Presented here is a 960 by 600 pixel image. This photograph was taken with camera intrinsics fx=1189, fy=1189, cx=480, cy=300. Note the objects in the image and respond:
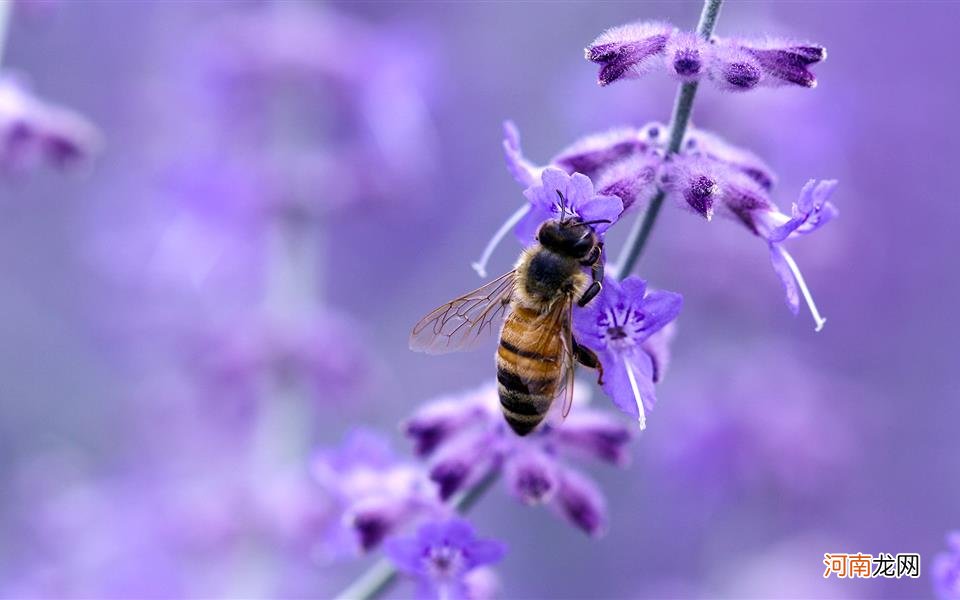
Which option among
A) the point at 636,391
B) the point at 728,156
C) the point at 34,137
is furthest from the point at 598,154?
the point at 34,137

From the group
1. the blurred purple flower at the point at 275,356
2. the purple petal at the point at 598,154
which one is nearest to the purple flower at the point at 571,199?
the purple petal at the point at 598,154

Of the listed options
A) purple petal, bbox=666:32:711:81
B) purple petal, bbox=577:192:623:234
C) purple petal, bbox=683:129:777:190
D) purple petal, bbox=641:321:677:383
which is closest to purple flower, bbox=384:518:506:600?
purple petal, bbox=641:321:677:383

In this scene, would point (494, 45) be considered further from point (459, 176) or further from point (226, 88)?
point (226, 88)

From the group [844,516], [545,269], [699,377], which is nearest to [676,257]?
[699,377]

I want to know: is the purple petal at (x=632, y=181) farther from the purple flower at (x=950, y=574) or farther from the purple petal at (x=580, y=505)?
the purple flower at (x=950, y=574)

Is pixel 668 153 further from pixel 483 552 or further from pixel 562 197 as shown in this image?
pixel 483 552

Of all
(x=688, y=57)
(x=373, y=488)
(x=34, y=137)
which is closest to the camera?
(x=688, y=57)
